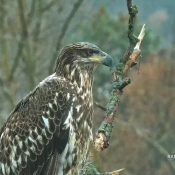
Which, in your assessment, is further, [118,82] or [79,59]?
[79,59]

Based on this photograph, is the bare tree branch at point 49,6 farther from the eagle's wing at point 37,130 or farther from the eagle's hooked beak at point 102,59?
the eagle's hooked beak at point 102,59

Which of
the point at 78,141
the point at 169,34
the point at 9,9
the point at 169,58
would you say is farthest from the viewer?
the point at 169,34

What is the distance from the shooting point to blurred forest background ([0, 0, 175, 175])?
1795 cm

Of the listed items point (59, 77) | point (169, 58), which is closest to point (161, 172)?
point (169, 58)

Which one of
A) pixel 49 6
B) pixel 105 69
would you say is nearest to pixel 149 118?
pixel 105 69

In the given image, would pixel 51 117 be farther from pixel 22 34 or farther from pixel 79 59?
pixel 22 34

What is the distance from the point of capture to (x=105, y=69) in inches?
1048

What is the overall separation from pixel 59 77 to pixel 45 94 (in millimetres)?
231

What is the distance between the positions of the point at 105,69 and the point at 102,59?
1975 centimetres

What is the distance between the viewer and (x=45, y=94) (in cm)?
705

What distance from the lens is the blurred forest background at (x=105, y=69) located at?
58.9ft

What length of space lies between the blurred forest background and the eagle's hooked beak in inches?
355

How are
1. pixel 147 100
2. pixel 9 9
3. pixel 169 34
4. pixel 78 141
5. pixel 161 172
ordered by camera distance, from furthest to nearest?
pixel 169 34
pixel 147 100
pixel 161 172
pixel 9 9
pixel 78 141

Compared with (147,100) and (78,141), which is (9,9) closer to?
(78,141)
